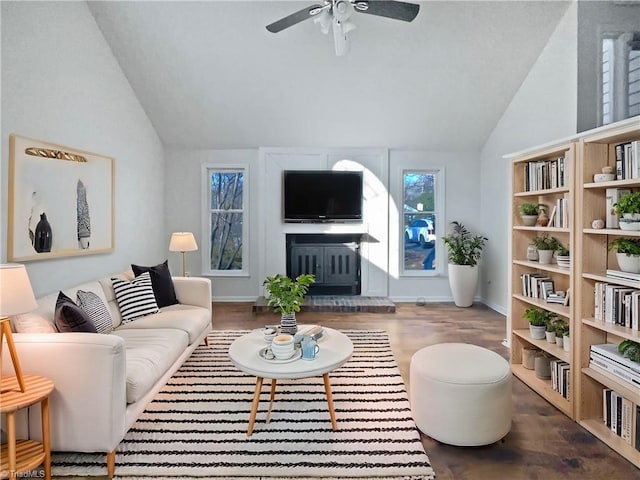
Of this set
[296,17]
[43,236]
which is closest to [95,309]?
[43,236]

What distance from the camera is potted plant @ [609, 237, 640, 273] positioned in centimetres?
220

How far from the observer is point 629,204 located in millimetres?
2158

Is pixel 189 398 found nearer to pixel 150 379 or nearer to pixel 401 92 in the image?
pixel 150 379

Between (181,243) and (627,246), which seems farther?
(181,243)

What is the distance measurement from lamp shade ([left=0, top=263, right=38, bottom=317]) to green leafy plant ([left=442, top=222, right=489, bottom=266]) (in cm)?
485

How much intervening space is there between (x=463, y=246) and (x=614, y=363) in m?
3.41

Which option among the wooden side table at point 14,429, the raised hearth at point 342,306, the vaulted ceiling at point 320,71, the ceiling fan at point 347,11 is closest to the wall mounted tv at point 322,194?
the vaulted ceiling at point 320,71

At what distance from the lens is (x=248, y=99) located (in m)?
5.04

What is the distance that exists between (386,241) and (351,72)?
2468 mm

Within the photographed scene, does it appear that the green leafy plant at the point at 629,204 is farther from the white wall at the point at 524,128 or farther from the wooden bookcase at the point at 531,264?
the white wall at the point at 524,128

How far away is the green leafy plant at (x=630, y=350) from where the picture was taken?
2202 mm

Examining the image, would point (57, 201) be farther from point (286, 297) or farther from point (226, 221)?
point (226, 221)

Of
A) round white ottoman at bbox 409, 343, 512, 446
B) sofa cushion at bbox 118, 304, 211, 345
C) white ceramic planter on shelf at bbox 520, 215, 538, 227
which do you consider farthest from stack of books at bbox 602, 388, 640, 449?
sofa cushion at bbox 118, 304, 211, 345

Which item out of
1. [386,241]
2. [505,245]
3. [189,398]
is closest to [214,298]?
[386,241]
